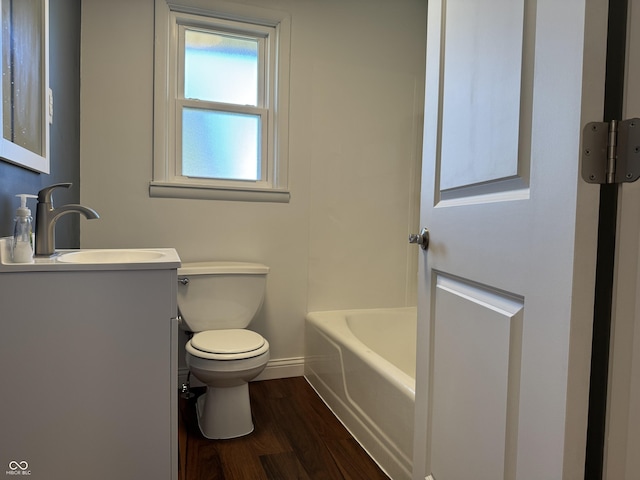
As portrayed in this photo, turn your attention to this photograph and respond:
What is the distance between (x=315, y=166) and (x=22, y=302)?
1.76 m

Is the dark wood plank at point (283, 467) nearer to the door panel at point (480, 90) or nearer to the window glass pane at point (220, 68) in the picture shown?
the door panel at point (480, 90)

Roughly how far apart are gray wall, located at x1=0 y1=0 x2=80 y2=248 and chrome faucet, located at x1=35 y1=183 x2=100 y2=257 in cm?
7

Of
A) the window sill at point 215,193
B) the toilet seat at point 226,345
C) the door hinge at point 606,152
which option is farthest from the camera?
the window sill at point 215,193

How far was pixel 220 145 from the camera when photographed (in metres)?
2.40

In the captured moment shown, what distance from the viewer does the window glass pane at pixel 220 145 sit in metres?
2.34

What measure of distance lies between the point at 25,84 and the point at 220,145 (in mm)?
1175

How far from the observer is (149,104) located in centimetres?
220

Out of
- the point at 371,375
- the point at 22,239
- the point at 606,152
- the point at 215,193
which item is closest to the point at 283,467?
the point at 371,375

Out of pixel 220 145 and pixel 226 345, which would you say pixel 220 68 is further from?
pixel 226 345

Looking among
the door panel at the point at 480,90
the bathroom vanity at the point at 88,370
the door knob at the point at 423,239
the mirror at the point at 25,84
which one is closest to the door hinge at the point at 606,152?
the door panel at the point at 480,90

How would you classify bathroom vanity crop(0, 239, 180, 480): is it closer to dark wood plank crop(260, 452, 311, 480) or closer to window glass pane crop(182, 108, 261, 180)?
dark wood plank crop(260, 452, 311, 480)

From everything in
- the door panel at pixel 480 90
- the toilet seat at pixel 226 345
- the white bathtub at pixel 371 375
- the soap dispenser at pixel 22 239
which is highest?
the door panel at pixel 480 90

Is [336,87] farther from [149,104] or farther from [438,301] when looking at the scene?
[438,301]

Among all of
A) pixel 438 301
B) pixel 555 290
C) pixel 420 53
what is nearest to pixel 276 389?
pixel 438 301
